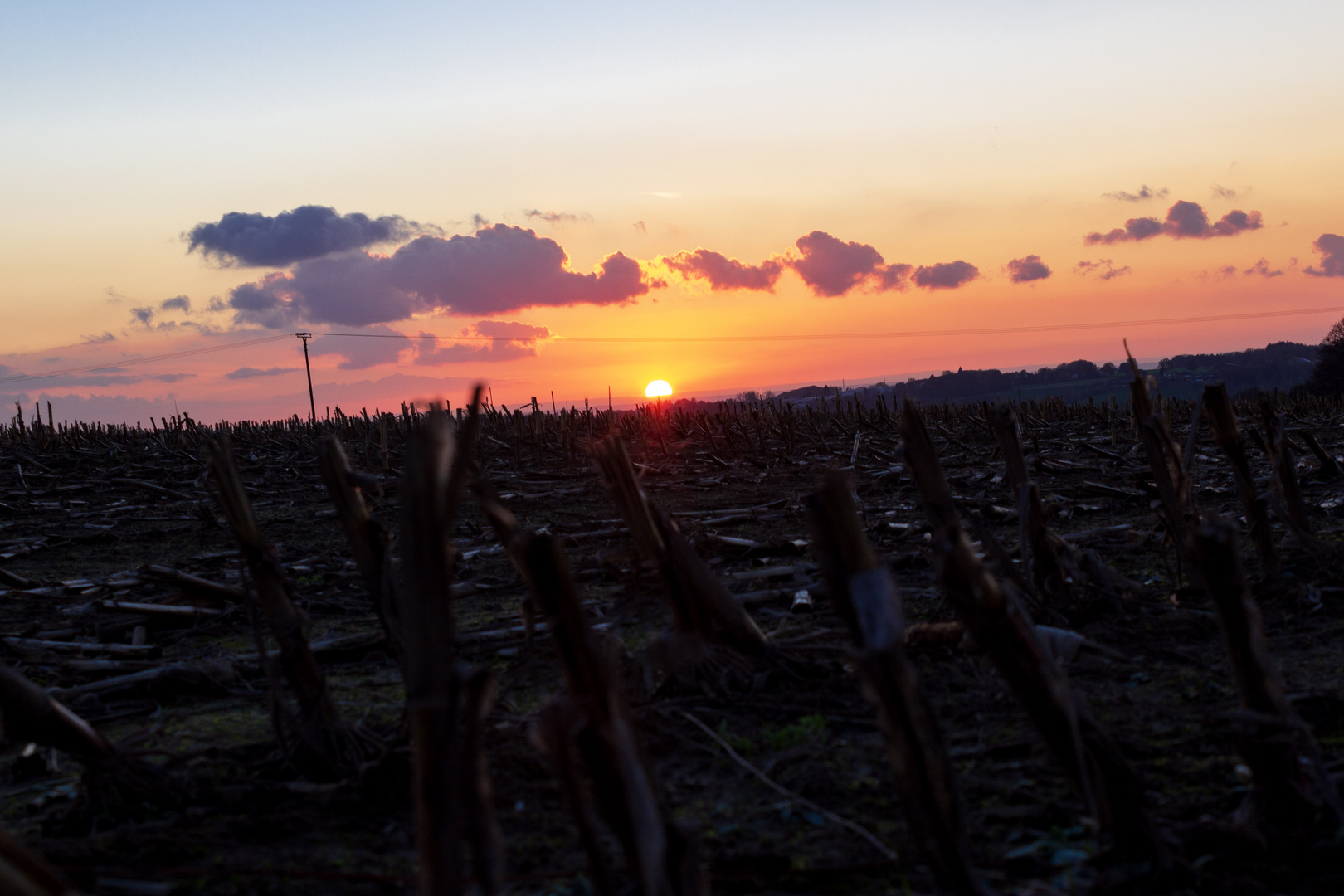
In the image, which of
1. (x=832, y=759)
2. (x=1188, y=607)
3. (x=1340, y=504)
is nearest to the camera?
(x=832, y=759)

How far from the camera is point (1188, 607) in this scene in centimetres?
536

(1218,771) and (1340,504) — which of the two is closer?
(1218,771)

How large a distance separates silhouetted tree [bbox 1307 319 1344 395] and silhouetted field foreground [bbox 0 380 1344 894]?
6524 centimetres

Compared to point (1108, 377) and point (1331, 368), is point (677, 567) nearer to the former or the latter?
point (1331, 368)

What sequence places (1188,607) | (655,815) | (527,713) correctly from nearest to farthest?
(655,815)
(527,713)
(1188,607)

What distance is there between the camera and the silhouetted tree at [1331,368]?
58625 millimetres

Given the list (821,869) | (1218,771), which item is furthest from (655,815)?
(1218,771)

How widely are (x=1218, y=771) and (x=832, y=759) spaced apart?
146 centimetres

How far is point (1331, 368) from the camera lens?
195 ft

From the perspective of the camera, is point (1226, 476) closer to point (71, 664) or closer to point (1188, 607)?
point (1188, 607)

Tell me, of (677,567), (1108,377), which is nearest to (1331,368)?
(677,567)

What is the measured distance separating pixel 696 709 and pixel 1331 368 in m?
72.6

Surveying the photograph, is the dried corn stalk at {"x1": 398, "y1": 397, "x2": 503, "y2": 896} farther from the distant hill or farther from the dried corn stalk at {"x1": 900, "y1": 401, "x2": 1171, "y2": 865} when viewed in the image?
the distant hill

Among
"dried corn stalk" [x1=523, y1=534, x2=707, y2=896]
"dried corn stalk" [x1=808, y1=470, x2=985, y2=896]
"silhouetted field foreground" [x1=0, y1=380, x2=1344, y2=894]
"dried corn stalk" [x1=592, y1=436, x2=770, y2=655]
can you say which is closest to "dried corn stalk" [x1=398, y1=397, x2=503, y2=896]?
"silhouetted field foreground" [x1=0, y1=380, x2=1344, y2=894]
